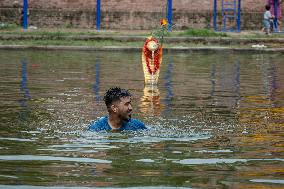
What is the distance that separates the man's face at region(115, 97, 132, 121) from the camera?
13219 millimetres

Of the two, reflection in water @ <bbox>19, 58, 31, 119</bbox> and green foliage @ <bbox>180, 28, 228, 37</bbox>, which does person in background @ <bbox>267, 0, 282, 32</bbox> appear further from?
reflection in water @ <bbox>19, 58, 31, 119</bbox>

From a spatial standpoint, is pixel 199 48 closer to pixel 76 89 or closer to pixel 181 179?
pixel 76 89

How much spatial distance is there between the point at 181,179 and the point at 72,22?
30.7m

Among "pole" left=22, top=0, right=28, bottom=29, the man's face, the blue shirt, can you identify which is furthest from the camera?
"pole" left=22, top=0, right=28, bottom=29

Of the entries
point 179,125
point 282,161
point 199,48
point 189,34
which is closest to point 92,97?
point 179,125

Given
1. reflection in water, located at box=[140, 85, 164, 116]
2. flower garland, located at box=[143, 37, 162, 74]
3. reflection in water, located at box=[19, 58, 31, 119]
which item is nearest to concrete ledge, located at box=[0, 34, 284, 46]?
reflection in water, located at box=[19, 58, 31, 119]

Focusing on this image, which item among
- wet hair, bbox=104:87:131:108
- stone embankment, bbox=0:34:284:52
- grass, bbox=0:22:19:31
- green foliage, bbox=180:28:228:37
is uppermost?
wet hair, bbox=104:87:131:108

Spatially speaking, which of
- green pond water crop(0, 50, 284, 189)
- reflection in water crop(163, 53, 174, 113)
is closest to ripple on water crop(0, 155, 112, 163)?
green pond water crop(0, 50, 284, 189)

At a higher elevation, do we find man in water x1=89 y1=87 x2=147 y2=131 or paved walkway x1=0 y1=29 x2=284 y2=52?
man in water x1=89 y1=87 x2=147 y2=131

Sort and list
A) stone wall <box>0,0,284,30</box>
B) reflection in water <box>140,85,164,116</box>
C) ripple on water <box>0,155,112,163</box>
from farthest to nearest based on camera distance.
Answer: stone wall <box>0,0,284,30</box>
reflection in water <box>140,85,164,116</box>
ripple on water <box>0,155,112,163</box>

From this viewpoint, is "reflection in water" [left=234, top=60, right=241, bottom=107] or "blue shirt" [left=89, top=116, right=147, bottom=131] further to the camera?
"reflection in water" [left=234, top=60, right=241, bottom=107]

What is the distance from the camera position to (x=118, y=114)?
13.3 metres

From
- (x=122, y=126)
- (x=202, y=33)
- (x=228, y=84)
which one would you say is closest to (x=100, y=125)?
(x=122, y=126)

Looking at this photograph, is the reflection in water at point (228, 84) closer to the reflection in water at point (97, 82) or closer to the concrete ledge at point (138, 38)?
the reflection in water at point (97, 82)
